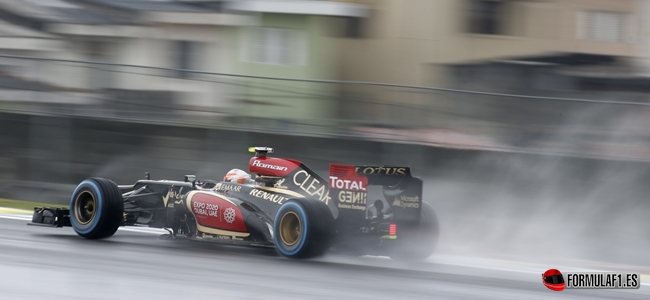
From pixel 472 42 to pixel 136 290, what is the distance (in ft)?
56.7

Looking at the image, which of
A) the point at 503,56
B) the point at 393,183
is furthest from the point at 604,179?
the point at 503,56

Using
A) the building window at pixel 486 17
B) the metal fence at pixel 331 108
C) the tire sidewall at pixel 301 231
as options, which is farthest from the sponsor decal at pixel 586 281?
the building window at pixel 486 17

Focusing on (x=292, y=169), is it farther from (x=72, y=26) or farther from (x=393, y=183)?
(x=72, y=26)

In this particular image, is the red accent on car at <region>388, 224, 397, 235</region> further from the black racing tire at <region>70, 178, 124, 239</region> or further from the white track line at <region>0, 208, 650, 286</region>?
the black racing tire at <region>70, 178, 124, 239</region>

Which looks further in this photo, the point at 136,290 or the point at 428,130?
the point at 428,130

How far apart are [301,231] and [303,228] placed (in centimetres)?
8

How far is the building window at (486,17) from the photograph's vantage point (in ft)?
77.7

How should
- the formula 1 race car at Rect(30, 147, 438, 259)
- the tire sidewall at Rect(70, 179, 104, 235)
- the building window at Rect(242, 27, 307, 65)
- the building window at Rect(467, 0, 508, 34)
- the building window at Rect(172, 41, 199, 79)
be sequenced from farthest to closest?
1. the building window at Rect(172, 41, 199, 79)
2. the building window at Rect(242, 27, 307, 65)
3. the building window at Rect(467, 0, 508, 34)
4. the tire sidewall at Rect(70, 179, 104, 235)
5. the formula 1 race car at Rect(30, 147, 438, 259)

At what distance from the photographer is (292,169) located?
9828 mm

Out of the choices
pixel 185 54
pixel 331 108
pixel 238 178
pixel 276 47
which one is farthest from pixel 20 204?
pixel 185 54

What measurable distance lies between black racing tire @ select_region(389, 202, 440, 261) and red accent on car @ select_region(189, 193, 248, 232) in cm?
155

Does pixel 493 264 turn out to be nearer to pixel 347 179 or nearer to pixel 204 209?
pixel 347 179

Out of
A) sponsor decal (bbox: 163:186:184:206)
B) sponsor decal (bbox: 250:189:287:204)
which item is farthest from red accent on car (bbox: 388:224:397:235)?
sponsor decal (bbox: 163:186:184:206)

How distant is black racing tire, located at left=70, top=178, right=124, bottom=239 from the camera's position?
10.0m
